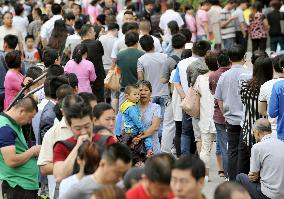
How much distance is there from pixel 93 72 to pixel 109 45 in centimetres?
250

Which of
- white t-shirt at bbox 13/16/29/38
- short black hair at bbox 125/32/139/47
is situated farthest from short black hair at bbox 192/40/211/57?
white t-shirt at bbox 13/16/29/38

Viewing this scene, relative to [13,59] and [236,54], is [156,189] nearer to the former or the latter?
[236,54]

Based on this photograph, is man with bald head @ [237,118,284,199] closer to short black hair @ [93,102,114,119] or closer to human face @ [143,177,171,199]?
short black hair @ [93,102,114,119]

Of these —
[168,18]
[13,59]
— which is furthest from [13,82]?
[168,18]

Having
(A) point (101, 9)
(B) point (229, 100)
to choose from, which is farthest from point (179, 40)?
(A) point (101, 9)

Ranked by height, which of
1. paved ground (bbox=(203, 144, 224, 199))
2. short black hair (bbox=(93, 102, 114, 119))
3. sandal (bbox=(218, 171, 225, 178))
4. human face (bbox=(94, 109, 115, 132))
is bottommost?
paved ground (bbox=(203, 144, 224, 199))

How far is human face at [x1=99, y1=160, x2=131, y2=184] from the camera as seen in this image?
7387 mm

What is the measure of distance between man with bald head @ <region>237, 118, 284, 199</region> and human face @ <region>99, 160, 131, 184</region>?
3288mm

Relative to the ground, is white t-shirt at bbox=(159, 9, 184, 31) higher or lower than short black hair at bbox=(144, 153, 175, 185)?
lower

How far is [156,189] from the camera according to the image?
7133 mm

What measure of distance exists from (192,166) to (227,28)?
A: 54.8 ft

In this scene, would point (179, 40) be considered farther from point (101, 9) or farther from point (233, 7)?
point (101, 9)

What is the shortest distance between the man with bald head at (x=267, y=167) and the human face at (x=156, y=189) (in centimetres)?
343

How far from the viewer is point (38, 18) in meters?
22.4
